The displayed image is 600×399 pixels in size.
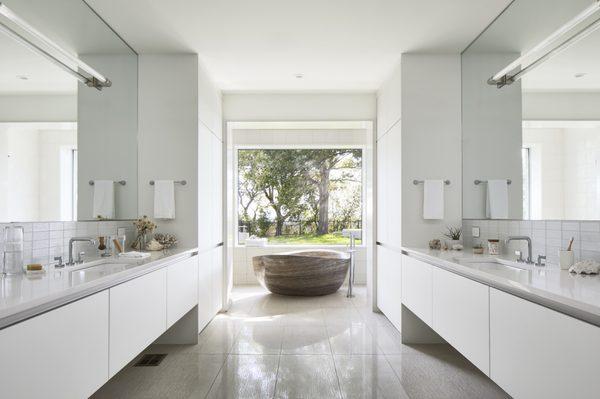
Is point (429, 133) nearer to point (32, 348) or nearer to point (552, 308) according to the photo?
point (552, 308)

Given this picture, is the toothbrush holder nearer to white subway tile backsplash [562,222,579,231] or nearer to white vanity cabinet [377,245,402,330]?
white subway tile backsplash [562,222,579,231]

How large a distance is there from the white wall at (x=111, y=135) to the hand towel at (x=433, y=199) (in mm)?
2680

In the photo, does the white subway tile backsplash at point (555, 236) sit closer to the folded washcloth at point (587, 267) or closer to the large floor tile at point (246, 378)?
the folded washcloth at point (587, 267)

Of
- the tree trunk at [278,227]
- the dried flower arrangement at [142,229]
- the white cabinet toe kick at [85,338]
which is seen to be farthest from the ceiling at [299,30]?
the tree trunk at [278,227]

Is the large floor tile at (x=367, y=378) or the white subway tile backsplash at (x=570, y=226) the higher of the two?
the white subway tile backsplash at (x=570, y=226)

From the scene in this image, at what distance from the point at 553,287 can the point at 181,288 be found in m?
2.61

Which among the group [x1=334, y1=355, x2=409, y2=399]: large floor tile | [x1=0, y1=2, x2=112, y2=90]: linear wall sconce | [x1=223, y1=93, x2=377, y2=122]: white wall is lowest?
[x1=334, y1=355, x2=409, y2=399]: large floor tile

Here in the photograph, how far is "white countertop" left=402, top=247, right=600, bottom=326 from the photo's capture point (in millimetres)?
1455

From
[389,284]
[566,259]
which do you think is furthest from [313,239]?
[566,259]

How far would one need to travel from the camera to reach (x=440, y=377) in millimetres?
3074

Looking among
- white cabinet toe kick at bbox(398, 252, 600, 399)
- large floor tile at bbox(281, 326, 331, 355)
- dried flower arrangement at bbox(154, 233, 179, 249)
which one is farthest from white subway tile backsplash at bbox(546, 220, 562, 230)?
dried flower arrangement at bbox(154, 233, 179, 249)

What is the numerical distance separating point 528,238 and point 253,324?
2.83 m

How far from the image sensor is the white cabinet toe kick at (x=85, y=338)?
4.65ft

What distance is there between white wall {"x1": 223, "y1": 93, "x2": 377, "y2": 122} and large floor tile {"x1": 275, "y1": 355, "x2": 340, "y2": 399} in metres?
2.85
